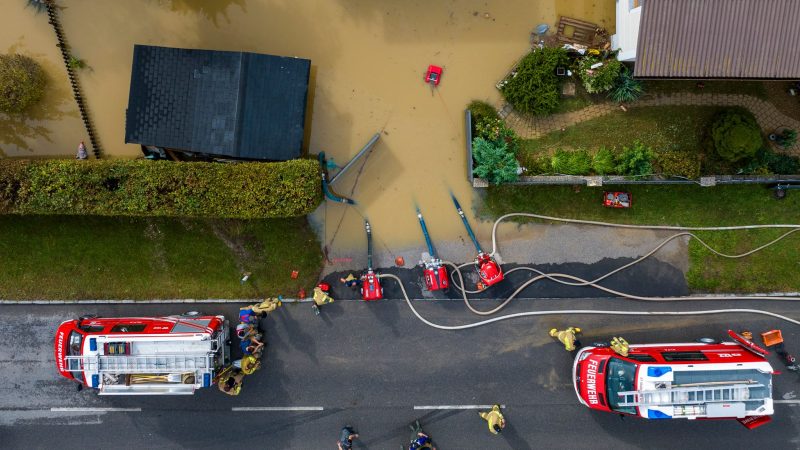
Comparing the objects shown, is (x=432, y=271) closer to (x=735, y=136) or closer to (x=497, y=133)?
(x=497, y=133)

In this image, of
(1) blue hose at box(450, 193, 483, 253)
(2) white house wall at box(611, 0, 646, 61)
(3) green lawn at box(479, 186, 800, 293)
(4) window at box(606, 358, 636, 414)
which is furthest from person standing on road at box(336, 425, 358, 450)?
(2) white house wall at box(611, 0, 646, 61)

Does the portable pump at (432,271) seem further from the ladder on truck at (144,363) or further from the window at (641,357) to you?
the ladder on truck at (144,363)

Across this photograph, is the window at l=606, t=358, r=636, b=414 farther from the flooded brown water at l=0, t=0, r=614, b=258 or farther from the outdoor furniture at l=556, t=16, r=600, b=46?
the outdoor furniture at l=556, t=16, r=600, b=46

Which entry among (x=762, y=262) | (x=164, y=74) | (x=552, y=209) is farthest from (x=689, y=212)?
(x=164, y=74)

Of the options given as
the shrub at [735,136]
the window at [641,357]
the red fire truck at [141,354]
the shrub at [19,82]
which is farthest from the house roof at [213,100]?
the shrub at [735,136]

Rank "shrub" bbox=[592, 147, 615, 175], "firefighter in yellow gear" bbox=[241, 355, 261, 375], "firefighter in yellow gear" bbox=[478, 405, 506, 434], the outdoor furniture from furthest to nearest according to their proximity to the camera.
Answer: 1. the outdoor furniture
2. "firefighter in yellow gear" bbox=[478, 405, 506, 434]
3. "firefighter in yellow gear" bbox=[241, 355, 261, 375]
4. "shrub" bbox=[592, 147, 615, 175]

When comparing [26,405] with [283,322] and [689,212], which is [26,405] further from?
[689,212]

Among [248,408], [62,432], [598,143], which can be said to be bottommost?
[62,432]

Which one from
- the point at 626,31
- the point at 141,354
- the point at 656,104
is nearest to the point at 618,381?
the point at 656,104
